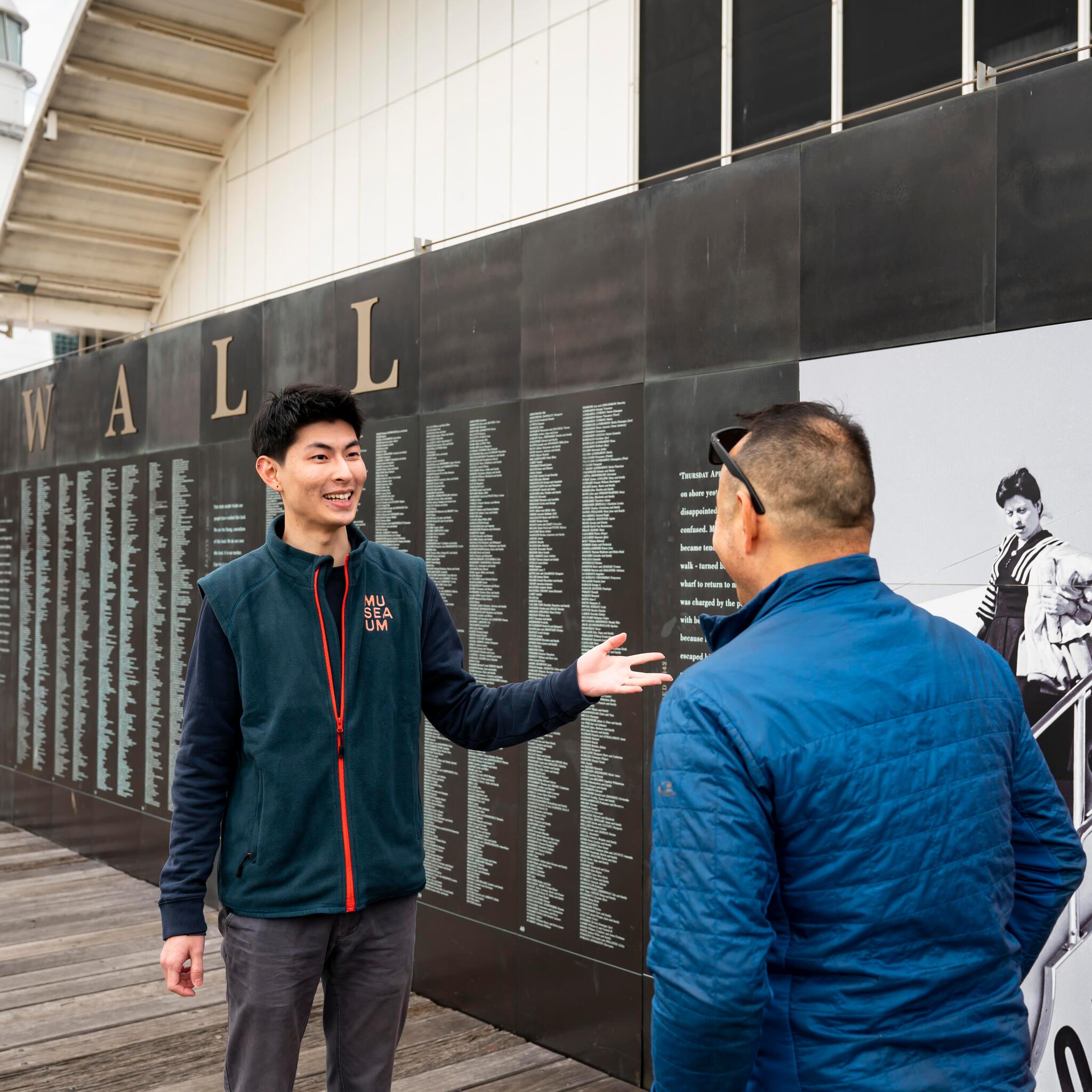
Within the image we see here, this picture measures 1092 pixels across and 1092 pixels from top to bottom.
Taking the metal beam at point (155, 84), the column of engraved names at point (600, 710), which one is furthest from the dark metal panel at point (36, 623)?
the column of engraved names at point (600, 710)

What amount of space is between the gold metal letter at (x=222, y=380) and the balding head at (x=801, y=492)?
15.6 feet

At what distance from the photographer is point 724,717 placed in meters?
1.41

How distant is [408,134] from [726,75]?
90.2 inches

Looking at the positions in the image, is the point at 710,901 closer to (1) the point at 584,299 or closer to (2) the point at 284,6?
(1) the point at 584,299

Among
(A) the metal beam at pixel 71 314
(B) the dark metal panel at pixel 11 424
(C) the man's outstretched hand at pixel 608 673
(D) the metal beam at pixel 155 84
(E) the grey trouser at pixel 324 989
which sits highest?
(D) the metal beam at pixel 155 84

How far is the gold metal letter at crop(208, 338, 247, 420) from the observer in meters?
6.03

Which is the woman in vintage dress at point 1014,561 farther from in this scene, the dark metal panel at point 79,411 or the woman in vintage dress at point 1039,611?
the dark metal panel at point 79,411

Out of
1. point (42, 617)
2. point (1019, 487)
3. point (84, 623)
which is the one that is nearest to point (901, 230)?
point (1019, 487)

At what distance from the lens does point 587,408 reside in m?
A: 4.14

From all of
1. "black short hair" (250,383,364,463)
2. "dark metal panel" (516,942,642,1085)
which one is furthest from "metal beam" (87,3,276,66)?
"dark metal panel" (516,942,642,1085)

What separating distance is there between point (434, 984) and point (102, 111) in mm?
6297

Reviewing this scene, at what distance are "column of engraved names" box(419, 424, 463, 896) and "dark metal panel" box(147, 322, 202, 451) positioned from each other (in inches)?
77.8

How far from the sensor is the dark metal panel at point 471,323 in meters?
4.47

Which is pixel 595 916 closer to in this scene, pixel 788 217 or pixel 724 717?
pixel 788 217
